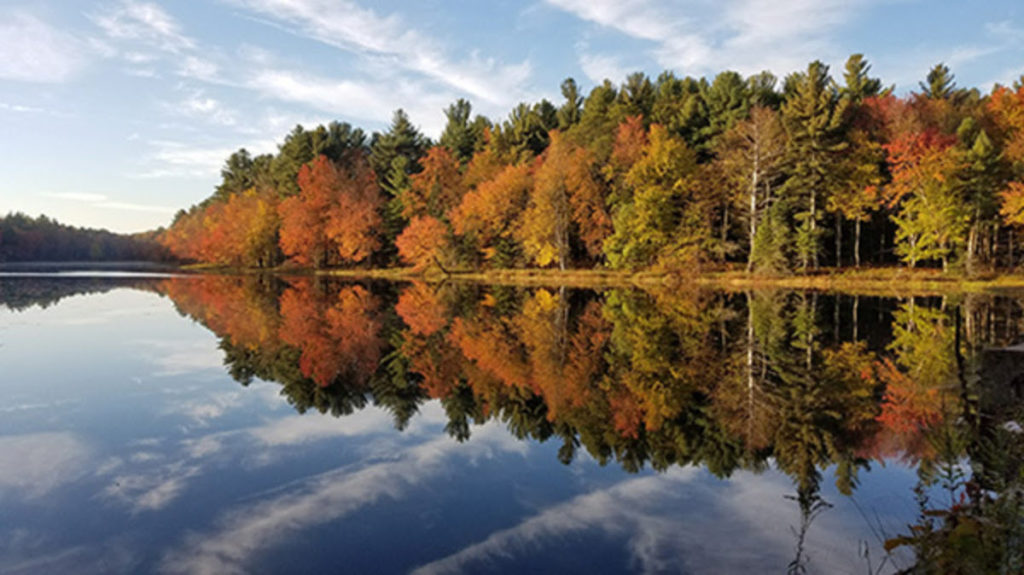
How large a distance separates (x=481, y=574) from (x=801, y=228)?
44860 millimetres

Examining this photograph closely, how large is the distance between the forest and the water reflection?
16.9m

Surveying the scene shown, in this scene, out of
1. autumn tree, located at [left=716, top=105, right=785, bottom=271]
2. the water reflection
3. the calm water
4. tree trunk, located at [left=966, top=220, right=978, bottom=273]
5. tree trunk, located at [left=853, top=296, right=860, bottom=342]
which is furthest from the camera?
autumn tree, located at [left=716, top=105, right=785, bottom=271]

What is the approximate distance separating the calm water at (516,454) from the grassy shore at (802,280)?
2208cm

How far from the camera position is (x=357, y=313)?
91.8 feet

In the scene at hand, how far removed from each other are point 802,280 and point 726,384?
33.2 meters

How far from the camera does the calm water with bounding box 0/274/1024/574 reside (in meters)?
5.82

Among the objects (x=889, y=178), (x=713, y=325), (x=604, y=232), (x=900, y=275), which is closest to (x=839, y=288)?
(x=900, y=275)

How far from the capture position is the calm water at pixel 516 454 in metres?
5.82

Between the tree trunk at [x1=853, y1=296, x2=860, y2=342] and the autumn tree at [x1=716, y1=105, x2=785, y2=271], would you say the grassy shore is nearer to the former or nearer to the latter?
the autumn tree at [x1=716, y1=105, x2=785, y2=271]

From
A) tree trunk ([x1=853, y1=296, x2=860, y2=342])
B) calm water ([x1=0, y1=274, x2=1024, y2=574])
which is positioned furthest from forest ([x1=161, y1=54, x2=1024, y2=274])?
calm water ([x1=0, y1=274, x2=1024, y2=574])

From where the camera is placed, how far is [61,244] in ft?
484

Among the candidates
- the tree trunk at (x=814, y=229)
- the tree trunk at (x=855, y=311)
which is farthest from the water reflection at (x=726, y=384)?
the tree trunk at (x=814, y=229)

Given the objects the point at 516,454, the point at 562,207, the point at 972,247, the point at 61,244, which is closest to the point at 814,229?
the point at 972,247

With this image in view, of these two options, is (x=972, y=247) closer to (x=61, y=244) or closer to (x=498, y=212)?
(x=498, y=212)
